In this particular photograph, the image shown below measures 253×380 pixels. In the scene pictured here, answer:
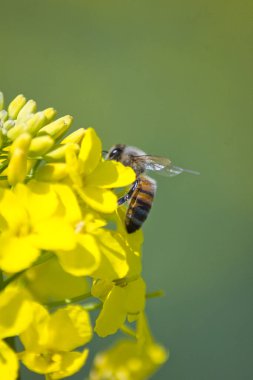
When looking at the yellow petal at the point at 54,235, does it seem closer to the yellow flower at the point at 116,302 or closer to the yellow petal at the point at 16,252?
the yellow petal at the point at 16,252

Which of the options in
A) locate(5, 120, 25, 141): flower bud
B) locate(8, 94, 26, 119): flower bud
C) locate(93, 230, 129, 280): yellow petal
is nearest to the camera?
locate(93, 230, 129, 280): yellow petal

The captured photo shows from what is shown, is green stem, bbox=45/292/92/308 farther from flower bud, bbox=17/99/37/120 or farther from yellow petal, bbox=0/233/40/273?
flower bud, bbox=17/99/37/120

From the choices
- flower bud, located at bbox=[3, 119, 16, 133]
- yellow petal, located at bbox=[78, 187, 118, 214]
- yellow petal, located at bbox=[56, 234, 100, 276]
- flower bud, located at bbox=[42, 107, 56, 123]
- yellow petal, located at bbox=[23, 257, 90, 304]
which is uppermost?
flower bud, located at bbox=[42, 107, 56, 123]

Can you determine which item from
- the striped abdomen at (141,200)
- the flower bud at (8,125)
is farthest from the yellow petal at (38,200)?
the striped abdomen at (141,200)

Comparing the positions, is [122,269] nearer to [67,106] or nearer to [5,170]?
[5,170]

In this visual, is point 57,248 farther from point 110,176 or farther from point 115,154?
point 115,154

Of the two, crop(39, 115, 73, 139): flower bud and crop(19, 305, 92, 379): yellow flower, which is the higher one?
crop(39, 115, 73, 139): flower bud

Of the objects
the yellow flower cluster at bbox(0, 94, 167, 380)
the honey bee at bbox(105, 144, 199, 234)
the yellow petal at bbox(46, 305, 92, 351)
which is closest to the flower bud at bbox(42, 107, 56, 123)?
the yellow flower cluster at bbox(0, 94, 167, 380)

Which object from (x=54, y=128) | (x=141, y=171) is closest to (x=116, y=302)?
(x=54, y=128)
